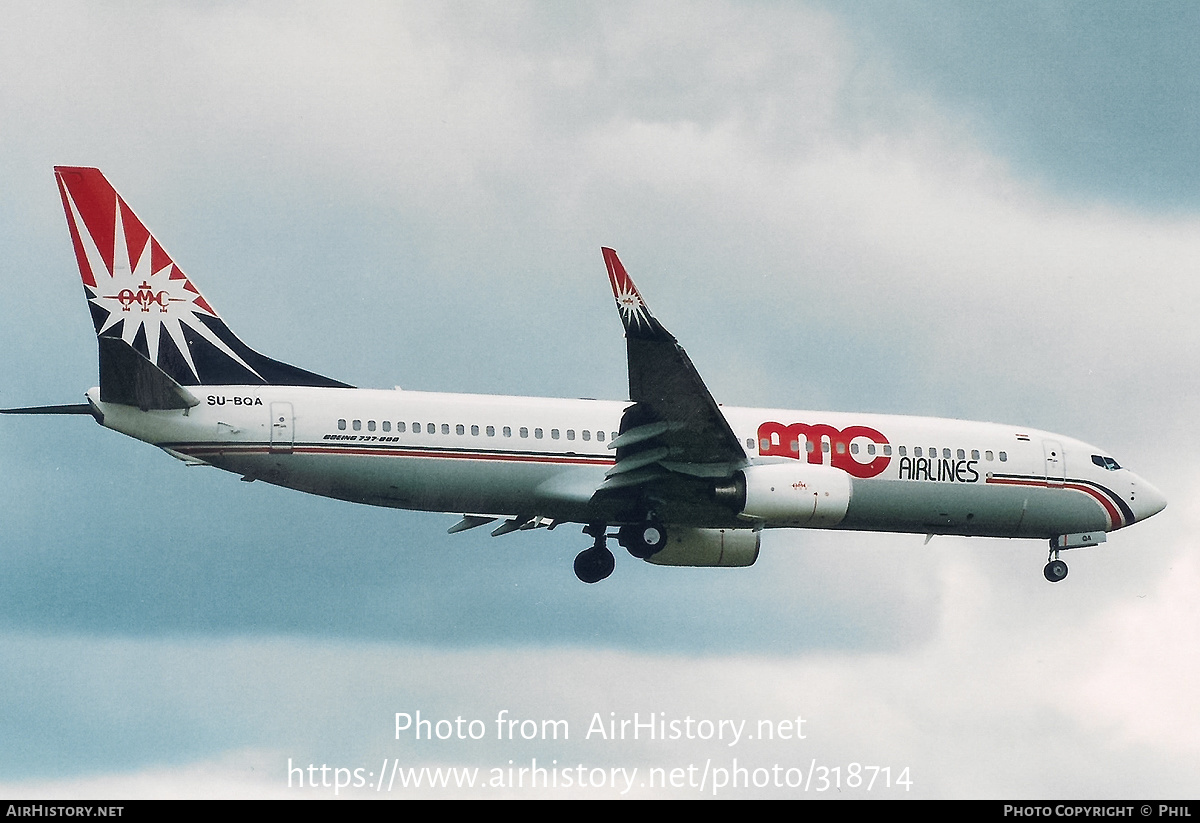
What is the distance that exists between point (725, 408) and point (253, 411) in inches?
448

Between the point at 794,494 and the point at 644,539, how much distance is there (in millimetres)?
4060

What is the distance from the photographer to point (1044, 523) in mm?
41969

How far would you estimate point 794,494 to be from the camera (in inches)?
1431

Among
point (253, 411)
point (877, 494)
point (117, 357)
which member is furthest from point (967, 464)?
point (117, 357)

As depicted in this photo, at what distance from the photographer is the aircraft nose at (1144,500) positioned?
4353 centimetres

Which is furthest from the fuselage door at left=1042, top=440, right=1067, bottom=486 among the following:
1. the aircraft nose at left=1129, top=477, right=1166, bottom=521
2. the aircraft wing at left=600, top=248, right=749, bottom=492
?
the aircraft wing at left=600, top=248, right=749, bottom=492

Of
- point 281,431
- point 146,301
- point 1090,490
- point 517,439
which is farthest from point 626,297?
point 1090,490

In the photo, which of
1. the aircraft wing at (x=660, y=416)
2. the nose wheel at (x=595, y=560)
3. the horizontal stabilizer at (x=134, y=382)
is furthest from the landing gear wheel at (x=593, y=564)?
the horizontal stabilizer at (x=134, y=382)

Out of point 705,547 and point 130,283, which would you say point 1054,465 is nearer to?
point 705,547

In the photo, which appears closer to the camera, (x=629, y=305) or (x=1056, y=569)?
(x=629, y=305)

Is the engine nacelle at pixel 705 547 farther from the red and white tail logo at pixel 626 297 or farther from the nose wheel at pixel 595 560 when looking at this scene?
the red and white tail logo at pixel 626 297
